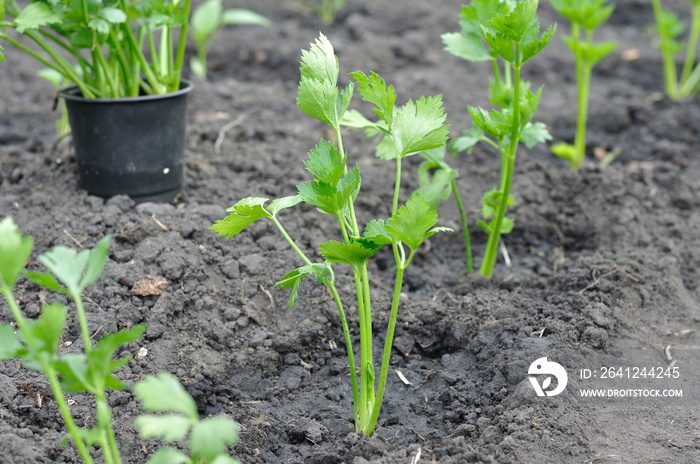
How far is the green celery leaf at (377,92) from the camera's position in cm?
146

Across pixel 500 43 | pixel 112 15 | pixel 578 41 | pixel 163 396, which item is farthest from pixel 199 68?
pixel 163 396

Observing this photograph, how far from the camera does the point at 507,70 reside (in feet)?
7.16

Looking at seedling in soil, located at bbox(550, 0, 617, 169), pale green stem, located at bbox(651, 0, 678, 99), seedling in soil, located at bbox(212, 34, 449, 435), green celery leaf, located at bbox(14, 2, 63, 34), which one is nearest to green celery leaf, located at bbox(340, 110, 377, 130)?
seedling in soil, located at bbox(212, 34, 449, 435)

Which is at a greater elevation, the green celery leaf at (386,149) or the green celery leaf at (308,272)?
the green celery leaf at (386,149)

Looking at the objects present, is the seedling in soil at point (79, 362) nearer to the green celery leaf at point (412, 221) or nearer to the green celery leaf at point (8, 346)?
the green celery leaf at point (8, 346)

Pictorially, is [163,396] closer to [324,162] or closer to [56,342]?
[56,342]

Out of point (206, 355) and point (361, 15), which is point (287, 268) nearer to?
point (206, 355)

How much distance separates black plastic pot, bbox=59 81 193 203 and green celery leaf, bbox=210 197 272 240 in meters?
0.96

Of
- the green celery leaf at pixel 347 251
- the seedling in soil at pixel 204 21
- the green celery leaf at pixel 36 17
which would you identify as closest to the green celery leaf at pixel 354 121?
the green celery leaf at pixel 347 251

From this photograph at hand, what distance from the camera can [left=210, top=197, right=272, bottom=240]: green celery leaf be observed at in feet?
4.94

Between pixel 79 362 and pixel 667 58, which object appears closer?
pixel 79 362

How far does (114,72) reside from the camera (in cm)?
242

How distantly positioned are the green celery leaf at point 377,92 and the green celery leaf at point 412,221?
221 millimetres

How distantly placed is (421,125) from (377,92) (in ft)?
0.44
